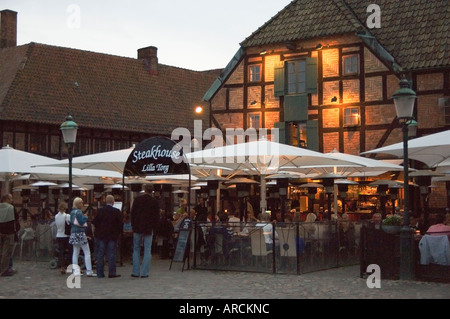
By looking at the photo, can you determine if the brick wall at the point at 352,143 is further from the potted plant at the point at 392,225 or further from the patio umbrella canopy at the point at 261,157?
the potted plant at the point at 392,225

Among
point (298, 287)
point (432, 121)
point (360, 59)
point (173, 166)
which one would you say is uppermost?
point (360, 59)

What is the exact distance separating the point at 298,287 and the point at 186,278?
2.36 m

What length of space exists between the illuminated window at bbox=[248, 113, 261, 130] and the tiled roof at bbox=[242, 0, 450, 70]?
290cm

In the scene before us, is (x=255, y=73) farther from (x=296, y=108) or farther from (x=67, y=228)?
(x=67, y=228)

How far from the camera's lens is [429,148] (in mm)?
13977

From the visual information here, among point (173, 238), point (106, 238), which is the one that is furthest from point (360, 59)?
point (106, 238)

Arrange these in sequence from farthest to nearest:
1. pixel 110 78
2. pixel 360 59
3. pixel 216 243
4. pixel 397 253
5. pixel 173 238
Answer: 1. pixel 110 78
2. pixel 360 59
3. pixel 173 238
4. pixel 216 243
5. pixel 397 253

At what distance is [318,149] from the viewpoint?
27.3m

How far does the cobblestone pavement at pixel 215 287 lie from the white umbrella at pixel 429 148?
2.75 meters

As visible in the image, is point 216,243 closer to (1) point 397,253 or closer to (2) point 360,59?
(1) point 397,253

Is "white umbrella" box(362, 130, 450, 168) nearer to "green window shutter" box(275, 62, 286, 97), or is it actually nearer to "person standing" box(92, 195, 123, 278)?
"person standing" box(92, 195, 123, 278)

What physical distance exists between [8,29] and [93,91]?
684 cm

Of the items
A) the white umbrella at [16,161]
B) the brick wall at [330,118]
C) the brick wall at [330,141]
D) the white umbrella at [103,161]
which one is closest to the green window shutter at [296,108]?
the brick wall at [330,118]

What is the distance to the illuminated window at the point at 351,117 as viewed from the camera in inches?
1044
